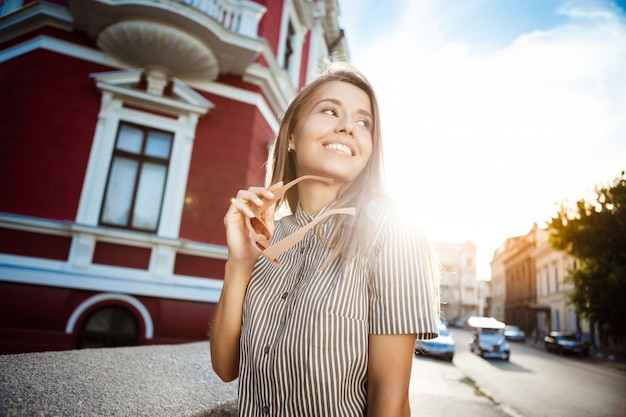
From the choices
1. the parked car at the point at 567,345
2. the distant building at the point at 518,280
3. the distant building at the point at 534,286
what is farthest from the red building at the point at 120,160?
the distant building at the point at 518,280

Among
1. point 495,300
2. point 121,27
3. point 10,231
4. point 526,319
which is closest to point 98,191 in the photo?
point 10,231

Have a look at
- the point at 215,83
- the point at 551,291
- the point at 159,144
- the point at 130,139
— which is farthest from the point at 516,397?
the point at 551,291

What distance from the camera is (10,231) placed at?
6312 mm

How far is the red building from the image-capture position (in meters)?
6.29

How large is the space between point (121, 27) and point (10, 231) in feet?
13.5

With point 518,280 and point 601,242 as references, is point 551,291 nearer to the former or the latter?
point 518,280

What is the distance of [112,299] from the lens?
20.9ft

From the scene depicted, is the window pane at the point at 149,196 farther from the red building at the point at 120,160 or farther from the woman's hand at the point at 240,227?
the woman's hand at the point at 240,227

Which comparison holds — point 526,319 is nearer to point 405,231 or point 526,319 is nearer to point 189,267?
point 189,267

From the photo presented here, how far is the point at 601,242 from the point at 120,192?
16.7 m

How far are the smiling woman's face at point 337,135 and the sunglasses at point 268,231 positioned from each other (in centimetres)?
8

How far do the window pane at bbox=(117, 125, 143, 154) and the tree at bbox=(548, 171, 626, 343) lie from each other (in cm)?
1523

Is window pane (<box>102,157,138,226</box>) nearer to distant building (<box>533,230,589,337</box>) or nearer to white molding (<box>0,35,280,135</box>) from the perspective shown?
white molding (<box>0,35,280,135</box>)

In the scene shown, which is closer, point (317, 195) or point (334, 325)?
point (334, 325)
